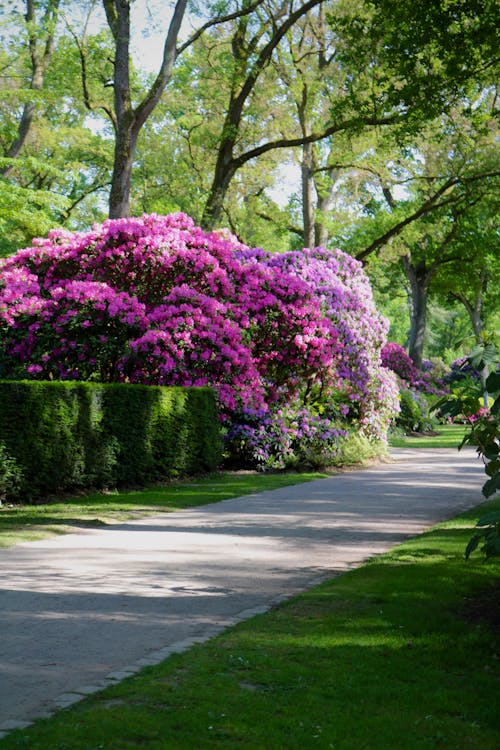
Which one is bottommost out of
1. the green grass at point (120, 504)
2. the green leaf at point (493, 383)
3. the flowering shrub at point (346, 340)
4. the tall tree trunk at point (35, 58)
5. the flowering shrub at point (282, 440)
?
the green grass at point (120, 504)

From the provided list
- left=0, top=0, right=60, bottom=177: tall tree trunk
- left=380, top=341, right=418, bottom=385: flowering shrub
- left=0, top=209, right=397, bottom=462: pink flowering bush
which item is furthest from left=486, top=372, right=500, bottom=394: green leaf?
left=380, top=341, right=418, bottom=385: flowering shrub

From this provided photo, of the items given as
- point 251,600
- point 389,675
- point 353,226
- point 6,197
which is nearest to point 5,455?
point 251,600

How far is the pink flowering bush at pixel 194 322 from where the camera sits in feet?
56.0

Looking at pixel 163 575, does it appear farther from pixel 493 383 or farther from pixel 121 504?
pixel 121 504

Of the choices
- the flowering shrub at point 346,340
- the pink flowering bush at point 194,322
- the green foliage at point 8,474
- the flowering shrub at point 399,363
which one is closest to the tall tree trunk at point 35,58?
the pink flowering bush at point 194,322

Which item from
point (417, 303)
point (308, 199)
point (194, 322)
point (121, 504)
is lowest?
point (121, 504)

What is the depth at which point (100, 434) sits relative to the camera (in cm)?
1355

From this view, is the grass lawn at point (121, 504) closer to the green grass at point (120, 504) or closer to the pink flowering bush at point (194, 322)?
→ the green grass at point (120, 504)

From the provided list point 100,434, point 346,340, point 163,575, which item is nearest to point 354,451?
point 346,340

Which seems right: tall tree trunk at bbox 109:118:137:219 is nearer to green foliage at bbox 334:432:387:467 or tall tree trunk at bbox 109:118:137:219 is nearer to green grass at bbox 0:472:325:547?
green foliage at bbox 334:432:387:467

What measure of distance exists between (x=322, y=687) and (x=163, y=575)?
3.34 m

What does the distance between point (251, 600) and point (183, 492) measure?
7.08 metres

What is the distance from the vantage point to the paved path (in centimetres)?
510

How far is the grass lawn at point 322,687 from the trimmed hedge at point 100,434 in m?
6.26
